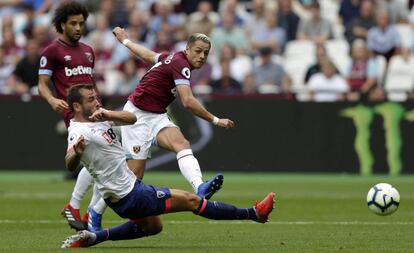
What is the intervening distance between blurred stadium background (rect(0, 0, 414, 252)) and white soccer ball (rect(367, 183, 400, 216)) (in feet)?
A: 7.00

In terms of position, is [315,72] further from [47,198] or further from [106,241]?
[106,241]

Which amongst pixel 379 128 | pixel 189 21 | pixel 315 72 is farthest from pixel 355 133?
pixel 189 21

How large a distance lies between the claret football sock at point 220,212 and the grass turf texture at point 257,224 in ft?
0.94

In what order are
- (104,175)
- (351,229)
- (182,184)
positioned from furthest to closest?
(182,184) < (351,229) < (104,175)

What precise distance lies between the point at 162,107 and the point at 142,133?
1.34ft

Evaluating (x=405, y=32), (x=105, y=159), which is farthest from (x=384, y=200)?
(x=405, y=32)

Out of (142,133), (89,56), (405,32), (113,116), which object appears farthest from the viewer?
(405,32)

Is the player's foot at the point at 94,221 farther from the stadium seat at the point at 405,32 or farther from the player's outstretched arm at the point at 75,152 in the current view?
the stadium seat at the point at 405,32

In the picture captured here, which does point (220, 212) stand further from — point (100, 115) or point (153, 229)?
point (100, 115)

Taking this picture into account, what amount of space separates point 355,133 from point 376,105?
0.67 metres

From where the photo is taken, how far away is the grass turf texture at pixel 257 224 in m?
11.1

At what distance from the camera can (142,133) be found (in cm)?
1305

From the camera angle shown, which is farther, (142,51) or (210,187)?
(142,51)

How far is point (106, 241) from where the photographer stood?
11.8m
